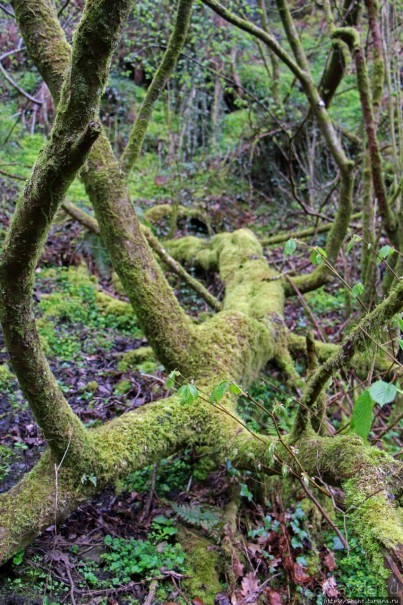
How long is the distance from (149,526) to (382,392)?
2.35 m

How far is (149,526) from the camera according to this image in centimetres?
309

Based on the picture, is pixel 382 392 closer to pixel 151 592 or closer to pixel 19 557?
pixel 151 592

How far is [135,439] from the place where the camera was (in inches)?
118

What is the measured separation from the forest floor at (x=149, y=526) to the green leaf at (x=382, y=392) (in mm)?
1533

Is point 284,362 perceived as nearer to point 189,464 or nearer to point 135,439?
point 189,464

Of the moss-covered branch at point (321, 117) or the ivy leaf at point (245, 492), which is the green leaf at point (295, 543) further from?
the moss-covered branch at point (321, 117)

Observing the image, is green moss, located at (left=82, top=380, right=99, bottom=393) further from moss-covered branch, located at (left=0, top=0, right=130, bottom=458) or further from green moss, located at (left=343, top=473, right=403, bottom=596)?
green moss, located at (left=343, top=473, right=403, bottom=596)

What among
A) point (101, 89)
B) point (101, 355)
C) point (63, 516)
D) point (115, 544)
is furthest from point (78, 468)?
point (101, 355)

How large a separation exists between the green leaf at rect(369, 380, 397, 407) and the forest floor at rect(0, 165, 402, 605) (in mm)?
1533

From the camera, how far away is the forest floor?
2.60 meters

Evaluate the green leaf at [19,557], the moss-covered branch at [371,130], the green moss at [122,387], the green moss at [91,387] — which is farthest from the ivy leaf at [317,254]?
the moss-covered branch at [371,130]

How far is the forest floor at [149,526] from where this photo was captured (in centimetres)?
260

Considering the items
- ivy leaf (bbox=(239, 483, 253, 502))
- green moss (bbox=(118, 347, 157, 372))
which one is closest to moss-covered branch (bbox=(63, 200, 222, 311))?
green moss (bbox=(118, 347, 157, 372))

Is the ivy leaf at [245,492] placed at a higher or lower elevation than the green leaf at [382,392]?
lower
